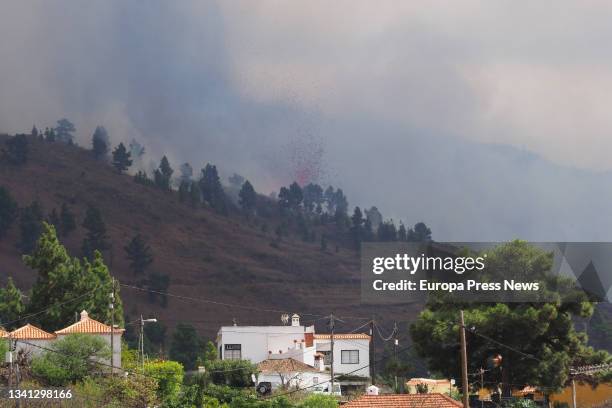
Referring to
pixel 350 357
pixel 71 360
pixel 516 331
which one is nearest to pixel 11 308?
pixel 71 360

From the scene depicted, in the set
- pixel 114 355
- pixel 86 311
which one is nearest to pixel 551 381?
pixel 114 355

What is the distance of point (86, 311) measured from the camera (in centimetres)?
9631

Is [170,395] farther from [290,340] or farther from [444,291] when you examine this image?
[290,340]

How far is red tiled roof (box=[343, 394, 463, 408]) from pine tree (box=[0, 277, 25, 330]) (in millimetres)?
49046

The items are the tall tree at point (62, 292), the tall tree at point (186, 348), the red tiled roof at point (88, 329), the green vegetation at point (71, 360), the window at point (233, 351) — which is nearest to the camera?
the green vegetation at point (71, 360)

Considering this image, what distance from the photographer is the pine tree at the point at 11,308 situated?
103 metres

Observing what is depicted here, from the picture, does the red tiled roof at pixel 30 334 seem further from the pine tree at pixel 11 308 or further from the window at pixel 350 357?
the window at pixel 350 357

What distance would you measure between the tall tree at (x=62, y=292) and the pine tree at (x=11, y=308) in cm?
274

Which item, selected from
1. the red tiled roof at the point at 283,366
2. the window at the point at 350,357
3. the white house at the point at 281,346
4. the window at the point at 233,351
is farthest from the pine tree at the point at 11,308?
the window at the point at 350,357

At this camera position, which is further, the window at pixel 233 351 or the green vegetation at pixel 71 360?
the window at pixel 233 351

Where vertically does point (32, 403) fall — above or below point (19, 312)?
below

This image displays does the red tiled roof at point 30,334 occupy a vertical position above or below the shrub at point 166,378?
above

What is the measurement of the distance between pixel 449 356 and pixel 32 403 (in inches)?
1007

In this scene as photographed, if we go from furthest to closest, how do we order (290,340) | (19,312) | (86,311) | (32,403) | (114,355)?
(290,340) → (19,312) → (86,311) → (114,355) → (32,403)
